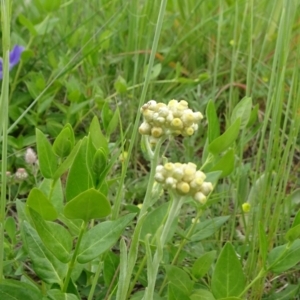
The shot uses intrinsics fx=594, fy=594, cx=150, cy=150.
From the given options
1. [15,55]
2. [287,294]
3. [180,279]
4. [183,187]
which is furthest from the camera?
[15,55]

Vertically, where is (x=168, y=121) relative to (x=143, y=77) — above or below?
above

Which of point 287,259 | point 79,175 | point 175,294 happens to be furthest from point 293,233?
point 79,175

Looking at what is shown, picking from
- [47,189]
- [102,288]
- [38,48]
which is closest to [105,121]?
[47,189]

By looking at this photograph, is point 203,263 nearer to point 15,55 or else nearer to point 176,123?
point 176,123

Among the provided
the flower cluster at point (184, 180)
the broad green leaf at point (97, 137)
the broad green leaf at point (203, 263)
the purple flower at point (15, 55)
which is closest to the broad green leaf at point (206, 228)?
the broad green leaf at point (203, 263)

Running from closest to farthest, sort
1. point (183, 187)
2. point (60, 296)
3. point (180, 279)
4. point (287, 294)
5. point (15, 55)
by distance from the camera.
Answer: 1. point (183, 187)
2. point (60, 296)
3. point (180, 279)
4. point (287, 294)
5. point (15, 55)

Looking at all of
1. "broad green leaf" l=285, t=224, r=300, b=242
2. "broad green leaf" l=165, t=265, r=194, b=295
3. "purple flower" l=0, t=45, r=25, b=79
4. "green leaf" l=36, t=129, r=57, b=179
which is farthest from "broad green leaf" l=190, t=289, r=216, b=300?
"purple flower" l=0, t=45, r=25, b=79

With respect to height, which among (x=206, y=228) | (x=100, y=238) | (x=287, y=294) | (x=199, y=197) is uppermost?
(x=199, y=197)

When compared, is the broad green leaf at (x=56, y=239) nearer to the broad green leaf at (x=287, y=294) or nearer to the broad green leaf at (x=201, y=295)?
the broad green leaf at (x=201, y=295)
